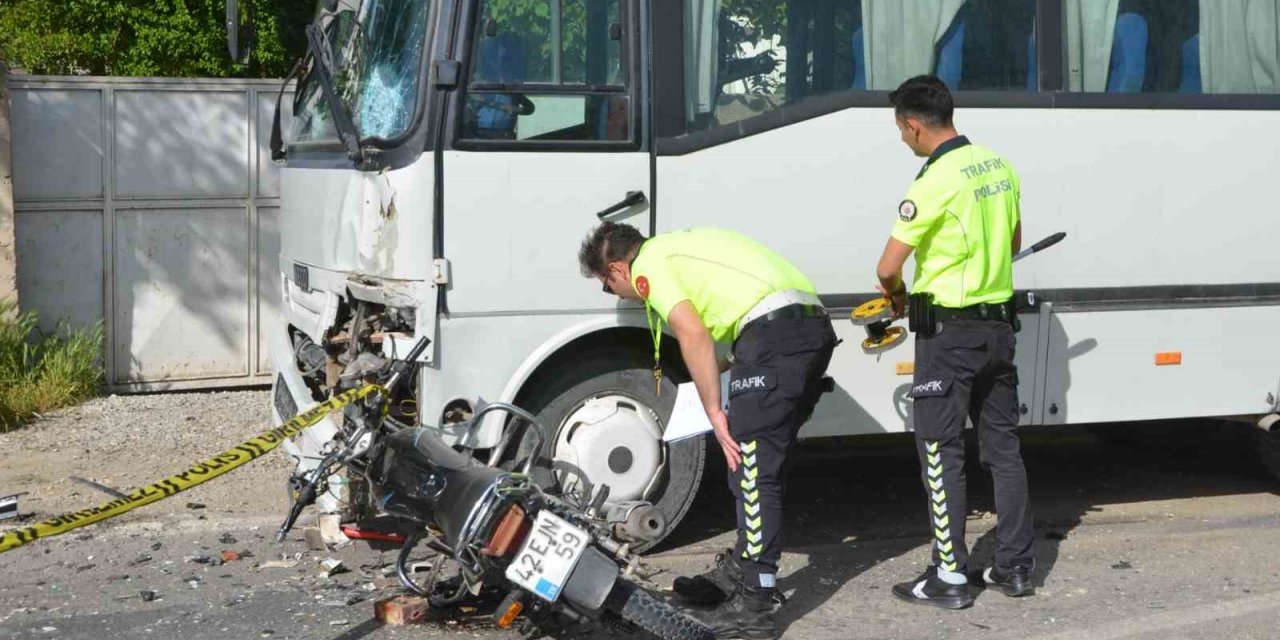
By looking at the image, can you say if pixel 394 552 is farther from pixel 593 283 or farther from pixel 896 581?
pixel 896 581

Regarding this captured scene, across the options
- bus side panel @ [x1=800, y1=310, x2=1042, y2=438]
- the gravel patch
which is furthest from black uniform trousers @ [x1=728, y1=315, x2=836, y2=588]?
the gravel patch

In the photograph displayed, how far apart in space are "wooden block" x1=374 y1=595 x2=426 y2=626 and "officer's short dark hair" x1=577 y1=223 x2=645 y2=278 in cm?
136

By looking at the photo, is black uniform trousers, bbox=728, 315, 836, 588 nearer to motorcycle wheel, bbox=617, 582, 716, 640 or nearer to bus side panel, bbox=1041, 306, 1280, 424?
motorcycle wheel, bbox=617, 582, 716, 640

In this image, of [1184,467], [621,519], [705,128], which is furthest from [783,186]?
[1184,467]

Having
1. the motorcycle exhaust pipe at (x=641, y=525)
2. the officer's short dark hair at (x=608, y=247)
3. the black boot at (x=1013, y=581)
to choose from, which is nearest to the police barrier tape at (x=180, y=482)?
the officer's short dark hair at (x=608, y=247)

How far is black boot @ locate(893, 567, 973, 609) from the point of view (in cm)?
603

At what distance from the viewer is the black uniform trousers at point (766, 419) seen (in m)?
5.57

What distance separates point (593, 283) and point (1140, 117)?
261 cm

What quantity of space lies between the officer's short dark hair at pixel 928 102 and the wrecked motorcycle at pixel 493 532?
1.93 m

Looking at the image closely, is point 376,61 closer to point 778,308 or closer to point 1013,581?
point 778,308

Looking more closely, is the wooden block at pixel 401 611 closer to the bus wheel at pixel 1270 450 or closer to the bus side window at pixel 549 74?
the bus side window at pixel 549 74

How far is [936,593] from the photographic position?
6.06 meters

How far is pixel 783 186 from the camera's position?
6.53 m

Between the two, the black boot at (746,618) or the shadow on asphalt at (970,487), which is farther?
the shadow on asphalt at (970,487)
